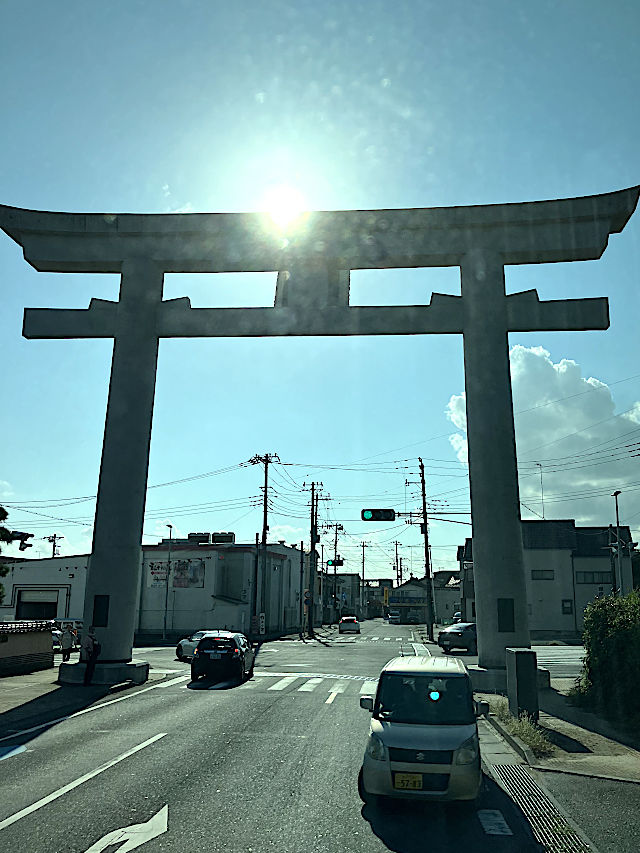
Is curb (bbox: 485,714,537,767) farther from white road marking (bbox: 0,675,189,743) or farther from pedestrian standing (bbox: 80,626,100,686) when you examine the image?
pedestrian standing (bbox: 80,626,100,686)

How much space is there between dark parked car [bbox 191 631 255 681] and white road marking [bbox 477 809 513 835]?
16176 millimetres

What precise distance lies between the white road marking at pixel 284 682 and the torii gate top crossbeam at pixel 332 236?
44.2ft

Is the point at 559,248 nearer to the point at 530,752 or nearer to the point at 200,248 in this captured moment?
the point at 200,248

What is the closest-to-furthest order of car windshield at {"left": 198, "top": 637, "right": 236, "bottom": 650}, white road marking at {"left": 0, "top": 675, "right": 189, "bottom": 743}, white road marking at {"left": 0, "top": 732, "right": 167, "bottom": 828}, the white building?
white road marking at {"left": 0, "top": 732, "right": 167, "bottom": 828} < white road marking at {"left": 0, "top": 675, "right": 189, "bottom": 743} < car windshield at {"left": 198, "top": 637, "right": 236, "bottom": 650} < the white building

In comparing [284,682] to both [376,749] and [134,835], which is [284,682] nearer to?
[376,749]

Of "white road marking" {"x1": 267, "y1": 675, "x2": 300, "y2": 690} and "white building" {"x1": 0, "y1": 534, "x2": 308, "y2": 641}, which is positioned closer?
"white road marking" {"x1": 267, "y1": 675, "x2": 300, "y2": 690}

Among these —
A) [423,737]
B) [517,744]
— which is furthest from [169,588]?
[423,737]

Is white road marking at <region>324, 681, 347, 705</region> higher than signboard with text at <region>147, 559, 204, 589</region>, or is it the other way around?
signboard with text at <region>147, 559, 204, 589</region>

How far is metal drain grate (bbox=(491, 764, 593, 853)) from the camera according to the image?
295 inches

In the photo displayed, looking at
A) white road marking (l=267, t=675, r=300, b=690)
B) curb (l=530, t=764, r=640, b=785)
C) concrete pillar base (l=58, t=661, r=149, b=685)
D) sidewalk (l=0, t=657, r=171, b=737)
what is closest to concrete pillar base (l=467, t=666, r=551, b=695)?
→ white road marking (l=267, t=675, r=300, b=690)

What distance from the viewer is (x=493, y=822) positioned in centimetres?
827

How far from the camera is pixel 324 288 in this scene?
22594 millimetres

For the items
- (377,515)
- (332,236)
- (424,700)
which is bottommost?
(424,700)

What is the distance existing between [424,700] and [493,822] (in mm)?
1816
